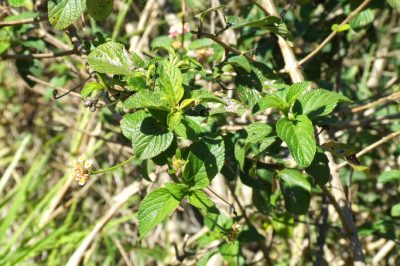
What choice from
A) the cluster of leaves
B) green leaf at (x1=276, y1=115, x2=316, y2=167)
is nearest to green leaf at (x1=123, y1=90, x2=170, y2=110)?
the cluster of leaves

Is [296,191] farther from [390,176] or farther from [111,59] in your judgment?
[111,59]

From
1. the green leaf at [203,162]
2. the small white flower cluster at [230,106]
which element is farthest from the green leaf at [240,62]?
the green leaf at [203,162]

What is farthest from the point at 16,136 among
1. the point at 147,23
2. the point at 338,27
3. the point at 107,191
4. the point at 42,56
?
the point at 338,27

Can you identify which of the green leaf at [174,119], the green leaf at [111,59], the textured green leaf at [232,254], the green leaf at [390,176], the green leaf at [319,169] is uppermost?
the green leaf at [111,59]

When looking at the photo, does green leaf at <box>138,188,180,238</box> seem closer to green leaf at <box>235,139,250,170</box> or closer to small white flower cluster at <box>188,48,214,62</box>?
green leaf at <box>235,139,250,170</box>

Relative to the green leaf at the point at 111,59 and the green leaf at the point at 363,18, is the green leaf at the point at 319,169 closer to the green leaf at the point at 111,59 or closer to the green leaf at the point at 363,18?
the green leaf at the point at 111,59

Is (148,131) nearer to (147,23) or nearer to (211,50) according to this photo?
(211,50)
